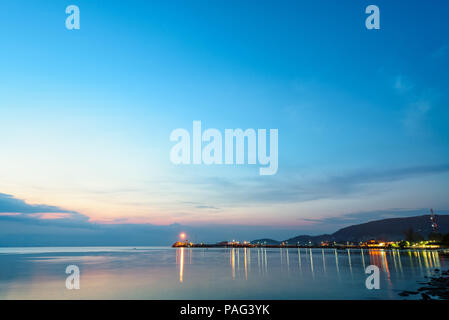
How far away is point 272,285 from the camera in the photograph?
107ft

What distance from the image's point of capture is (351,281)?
35219 millimetres

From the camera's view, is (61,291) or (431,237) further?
(431,237)
